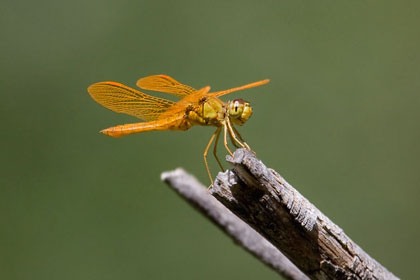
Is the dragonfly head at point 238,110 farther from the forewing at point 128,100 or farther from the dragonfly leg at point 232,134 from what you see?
the forewing at point 128,100

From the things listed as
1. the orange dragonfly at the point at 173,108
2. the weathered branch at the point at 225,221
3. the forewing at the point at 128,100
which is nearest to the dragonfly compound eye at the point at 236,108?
the orange dragonfly at the point at 173,108

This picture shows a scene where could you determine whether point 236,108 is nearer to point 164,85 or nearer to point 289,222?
point 164,85

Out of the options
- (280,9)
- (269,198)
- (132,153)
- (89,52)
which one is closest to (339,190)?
(132,153)

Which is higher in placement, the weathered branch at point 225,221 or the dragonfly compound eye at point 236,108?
the dragonfly compound eye at point 236,108

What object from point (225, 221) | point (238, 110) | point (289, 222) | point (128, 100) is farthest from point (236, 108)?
point (225, 221)

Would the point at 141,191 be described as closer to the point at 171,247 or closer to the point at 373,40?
the point at 171,247

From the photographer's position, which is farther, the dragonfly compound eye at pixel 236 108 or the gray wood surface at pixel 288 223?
the dragonfly compound eye at pixel 236 108
